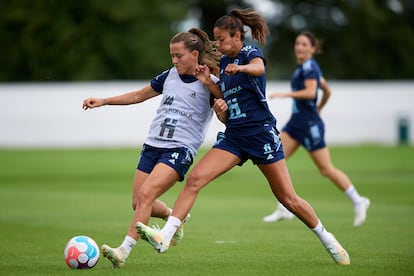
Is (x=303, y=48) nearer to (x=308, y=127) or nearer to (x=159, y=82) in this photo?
(x=308, y=127)

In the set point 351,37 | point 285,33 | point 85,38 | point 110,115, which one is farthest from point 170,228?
point 285,33

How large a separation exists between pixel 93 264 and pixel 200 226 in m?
4.31

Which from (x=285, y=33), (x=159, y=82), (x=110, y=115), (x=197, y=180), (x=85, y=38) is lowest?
(x=285, y=33)

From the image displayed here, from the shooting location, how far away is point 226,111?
8.90 metres

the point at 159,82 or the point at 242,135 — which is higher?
the point at 159,82

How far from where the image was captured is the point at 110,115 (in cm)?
3384

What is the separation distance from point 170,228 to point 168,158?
0.70 metres

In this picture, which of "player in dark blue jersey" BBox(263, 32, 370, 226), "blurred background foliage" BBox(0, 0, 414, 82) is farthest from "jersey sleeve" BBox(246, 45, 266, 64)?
"blurred background foliage" BBox(0, 0, 414, 82)

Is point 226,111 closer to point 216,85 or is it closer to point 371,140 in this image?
point 216,85

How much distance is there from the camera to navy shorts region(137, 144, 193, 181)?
350 inches

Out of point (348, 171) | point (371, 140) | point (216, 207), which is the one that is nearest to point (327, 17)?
point (371, 140)

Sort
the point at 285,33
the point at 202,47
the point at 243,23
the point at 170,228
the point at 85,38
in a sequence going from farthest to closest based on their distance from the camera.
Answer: the point at 285,33, the point at 85,38, the point at 202,47, the point at 243,23, the point at 170,228

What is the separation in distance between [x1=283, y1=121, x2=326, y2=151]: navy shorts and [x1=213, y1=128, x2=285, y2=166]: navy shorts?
15.7ft

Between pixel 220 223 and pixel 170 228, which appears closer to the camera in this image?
pixel 170 228
